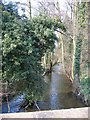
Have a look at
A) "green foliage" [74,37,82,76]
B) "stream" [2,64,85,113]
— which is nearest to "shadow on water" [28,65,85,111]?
"stream" [2,64,85,113]

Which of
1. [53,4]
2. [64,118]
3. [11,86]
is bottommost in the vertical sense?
[11,86]

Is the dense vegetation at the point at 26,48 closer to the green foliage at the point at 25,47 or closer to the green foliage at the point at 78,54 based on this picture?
the green foliage at the point at 25,47

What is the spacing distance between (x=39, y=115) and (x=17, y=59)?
2.05 m

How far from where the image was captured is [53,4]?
5145 millimetres

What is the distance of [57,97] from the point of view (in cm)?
500

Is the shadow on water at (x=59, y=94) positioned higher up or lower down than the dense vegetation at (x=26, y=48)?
lower down

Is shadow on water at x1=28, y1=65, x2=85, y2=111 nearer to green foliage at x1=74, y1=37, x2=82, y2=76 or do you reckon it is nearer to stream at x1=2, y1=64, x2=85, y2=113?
stream at x1=2, y1=64, x2=85, y2=113

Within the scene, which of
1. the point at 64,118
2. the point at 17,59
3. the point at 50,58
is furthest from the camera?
the point at 50,58

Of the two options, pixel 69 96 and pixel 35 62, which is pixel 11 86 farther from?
pixel 69 96

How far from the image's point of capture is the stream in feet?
13.3

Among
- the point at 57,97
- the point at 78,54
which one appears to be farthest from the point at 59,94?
the point at 78,54

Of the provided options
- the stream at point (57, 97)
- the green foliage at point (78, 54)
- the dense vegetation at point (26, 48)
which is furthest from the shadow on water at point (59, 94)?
the dense vegetation at point (26, 48)

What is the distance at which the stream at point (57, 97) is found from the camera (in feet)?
13.3

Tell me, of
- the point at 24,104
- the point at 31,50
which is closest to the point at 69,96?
the point at 24,104
